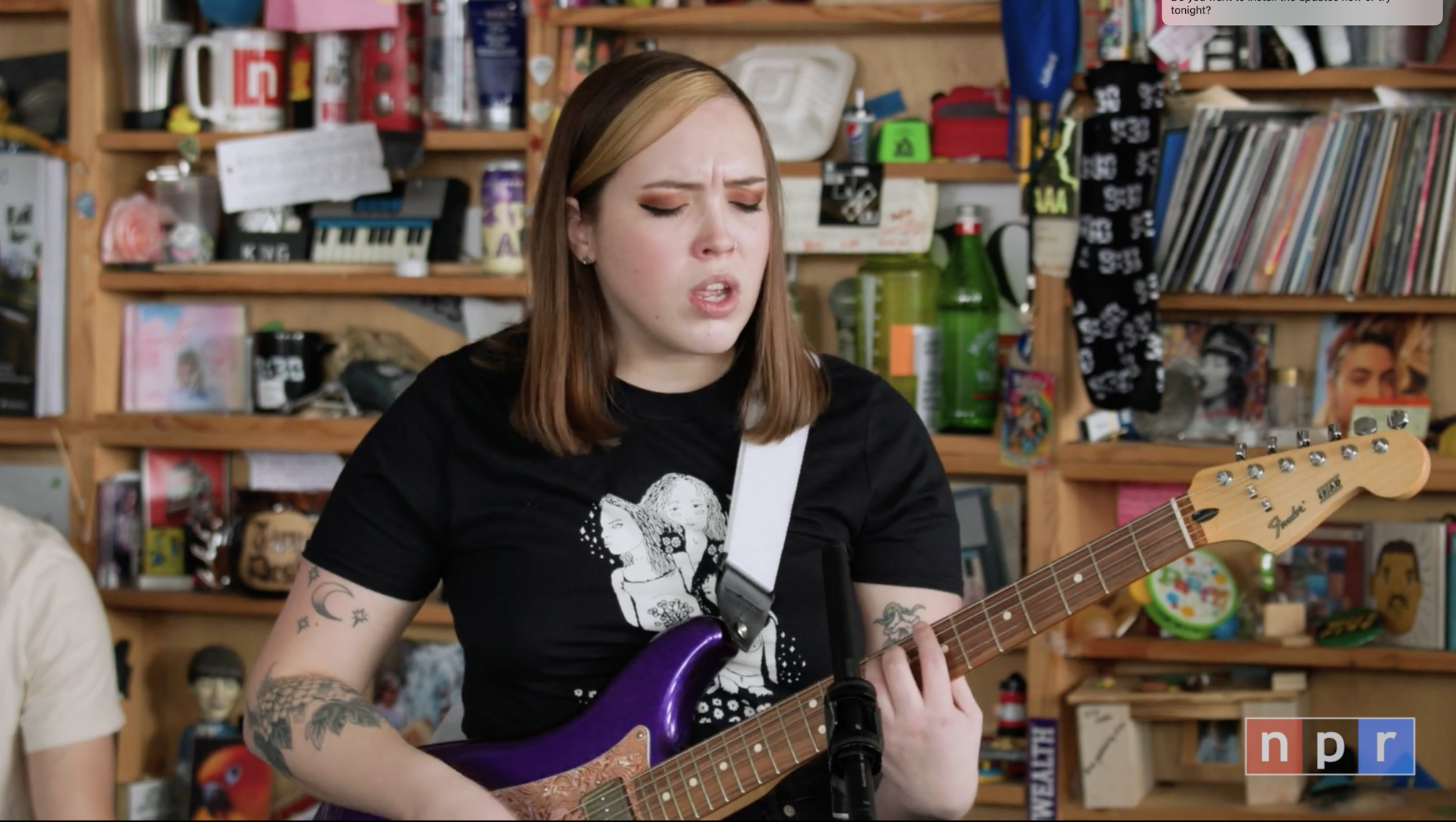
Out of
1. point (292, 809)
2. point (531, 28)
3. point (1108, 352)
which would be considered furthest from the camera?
point (292, 809)

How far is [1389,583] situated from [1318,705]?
0.86ft

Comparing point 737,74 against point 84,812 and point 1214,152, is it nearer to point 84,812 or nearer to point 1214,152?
point 1214,152

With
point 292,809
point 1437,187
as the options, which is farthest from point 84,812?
point 1437,187

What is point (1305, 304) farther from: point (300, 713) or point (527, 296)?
point (300, 713)

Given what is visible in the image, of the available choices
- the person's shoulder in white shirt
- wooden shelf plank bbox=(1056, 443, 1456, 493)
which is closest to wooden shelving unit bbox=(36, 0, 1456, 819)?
wooden shelf plank bbox=(1056, 443, 1456, 493)

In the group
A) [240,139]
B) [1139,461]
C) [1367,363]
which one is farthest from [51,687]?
[1367,363]

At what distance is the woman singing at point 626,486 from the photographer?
4.79 ft

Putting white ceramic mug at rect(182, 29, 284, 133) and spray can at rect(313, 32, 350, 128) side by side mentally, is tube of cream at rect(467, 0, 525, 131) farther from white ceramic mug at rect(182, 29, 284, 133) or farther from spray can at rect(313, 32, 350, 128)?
white ceramic mug at rect(182, 29, 284, 133)

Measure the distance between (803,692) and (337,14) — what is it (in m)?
1.95

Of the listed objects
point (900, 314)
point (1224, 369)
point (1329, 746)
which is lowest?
point (1329, 746)

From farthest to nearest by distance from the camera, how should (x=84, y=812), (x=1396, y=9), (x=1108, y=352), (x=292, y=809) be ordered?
(x=292, y=809), (x=1108, y=352), (x=1396, y=9), (x=84, y=812)

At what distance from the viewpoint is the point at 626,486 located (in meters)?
1.50

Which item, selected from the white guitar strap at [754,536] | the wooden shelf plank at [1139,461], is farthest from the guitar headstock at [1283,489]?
the wooden shelf plank at [1139,461]

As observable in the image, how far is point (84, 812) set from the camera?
187cm
